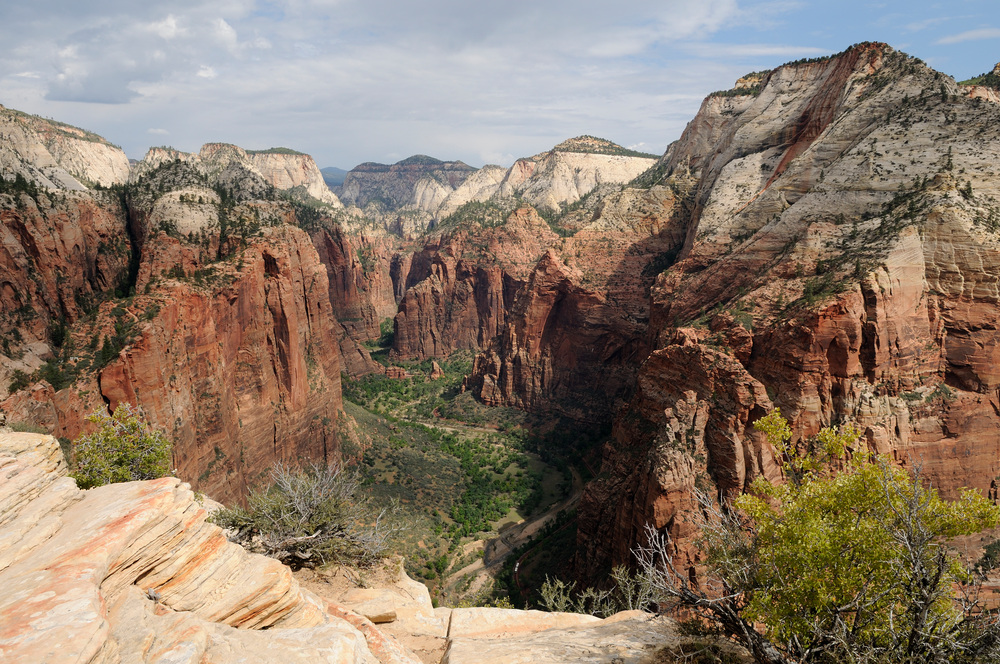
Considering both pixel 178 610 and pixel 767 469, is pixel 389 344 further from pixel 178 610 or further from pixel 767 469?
pixel 178 610

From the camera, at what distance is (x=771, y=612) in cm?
1033

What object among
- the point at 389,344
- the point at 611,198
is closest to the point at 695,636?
the point at 611,198

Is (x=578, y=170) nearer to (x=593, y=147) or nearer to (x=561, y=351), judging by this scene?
(x=593, y=147)

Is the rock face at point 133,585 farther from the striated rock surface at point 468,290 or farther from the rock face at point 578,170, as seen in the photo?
the rock face at point 578,170

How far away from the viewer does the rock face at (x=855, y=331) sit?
28.1m

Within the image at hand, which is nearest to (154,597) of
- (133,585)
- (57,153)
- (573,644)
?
(133,585)

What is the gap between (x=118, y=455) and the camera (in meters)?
19.4

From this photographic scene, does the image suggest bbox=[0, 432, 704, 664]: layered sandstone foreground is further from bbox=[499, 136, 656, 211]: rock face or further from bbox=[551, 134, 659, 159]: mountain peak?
bbox=[551, 134, 659, 159]: mountain peak

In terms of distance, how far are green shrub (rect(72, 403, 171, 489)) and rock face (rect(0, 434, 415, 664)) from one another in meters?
6.41

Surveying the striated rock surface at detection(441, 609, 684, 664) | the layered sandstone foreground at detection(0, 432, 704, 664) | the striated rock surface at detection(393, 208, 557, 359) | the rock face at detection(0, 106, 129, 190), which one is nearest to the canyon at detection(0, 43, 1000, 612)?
the striated rock surface at detection(441, 609, 684, 664)

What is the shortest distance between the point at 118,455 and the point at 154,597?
41.8ft

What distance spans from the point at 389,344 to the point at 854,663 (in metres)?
117

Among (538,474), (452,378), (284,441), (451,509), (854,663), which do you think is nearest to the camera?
(854,663)

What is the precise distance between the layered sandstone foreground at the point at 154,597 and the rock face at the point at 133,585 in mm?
22
